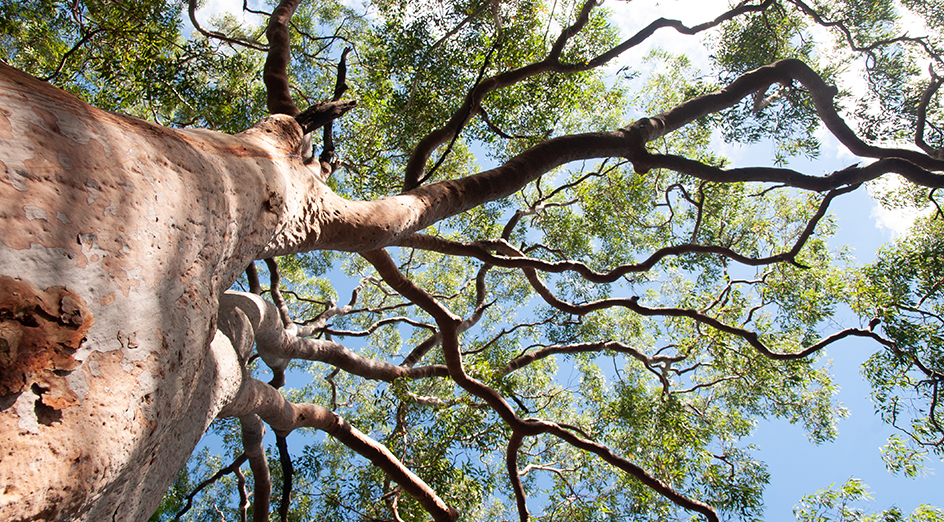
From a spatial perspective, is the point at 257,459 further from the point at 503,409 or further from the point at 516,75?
the point at 516,75

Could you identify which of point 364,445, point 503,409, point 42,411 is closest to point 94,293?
point 42,411

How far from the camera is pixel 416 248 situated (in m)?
4.82

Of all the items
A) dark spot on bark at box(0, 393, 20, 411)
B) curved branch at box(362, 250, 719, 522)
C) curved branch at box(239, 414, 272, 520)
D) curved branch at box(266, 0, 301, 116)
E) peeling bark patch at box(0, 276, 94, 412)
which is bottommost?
dark spot on bark at box(0, 393, 20, 411)

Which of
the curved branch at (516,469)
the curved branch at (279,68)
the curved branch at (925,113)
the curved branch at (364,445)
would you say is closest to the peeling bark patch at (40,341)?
the curved branch at (279,68)

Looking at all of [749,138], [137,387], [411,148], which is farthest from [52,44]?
[749,138]

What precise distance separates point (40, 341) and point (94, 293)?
0.16 meters

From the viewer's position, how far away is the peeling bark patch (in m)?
0.77

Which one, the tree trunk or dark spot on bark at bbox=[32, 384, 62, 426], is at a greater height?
the tree trunk

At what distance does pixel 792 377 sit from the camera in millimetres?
6656

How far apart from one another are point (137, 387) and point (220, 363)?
4.28 ft

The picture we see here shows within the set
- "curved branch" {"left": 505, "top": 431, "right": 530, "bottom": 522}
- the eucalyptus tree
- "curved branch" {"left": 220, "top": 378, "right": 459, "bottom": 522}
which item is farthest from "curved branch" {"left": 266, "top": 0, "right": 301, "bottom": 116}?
"curved branch" {"left": 505, "top": 431, "right": 530, "bottom": 522}

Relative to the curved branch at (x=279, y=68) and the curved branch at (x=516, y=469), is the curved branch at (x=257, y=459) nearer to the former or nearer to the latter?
the curved branch at (x=516, y=469)

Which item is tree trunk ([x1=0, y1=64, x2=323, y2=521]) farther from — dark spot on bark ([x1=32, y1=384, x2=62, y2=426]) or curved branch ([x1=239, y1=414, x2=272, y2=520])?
curved branch ([x1=239, y1=414, x2=272, y2=520])

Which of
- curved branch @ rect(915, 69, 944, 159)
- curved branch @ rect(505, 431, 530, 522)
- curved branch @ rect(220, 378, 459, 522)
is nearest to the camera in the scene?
curved branch @ rect(220, 378, 459, 522)
